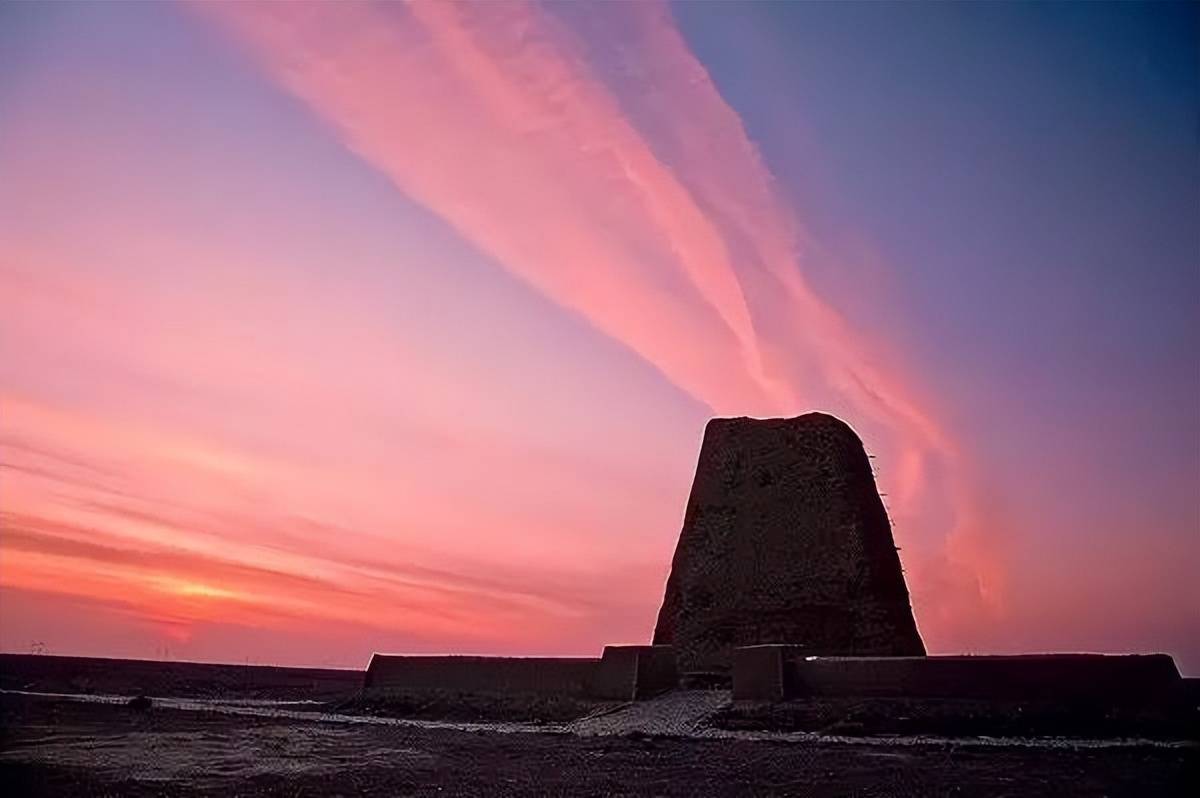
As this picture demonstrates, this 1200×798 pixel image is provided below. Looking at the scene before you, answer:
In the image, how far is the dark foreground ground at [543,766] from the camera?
777cm

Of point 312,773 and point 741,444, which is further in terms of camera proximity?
point 741,444

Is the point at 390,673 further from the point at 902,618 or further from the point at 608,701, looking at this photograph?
the point at 902,618

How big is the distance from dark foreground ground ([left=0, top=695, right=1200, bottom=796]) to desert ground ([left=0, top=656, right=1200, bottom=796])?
0.08 feet

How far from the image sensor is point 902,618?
715 inches

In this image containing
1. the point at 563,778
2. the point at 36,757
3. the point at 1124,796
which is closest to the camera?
the point at 1124,796

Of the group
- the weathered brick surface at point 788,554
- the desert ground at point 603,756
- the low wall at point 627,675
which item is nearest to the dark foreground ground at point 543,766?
the desert ground at point 603,756

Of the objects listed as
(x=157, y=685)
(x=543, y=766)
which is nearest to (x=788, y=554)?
(x=543, y=766)

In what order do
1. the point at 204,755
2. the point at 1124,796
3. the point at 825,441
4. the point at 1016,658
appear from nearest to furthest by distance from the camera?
the point at 1124,796 < the point at 204,755 < the point at 1016,658 < the point at 825,441

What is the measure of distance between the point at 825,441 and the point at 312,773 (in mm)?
12975

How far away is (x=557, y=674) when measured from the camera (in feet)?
59.1

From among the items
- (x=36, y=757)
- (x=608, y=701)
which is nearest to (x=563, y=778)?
(x=36, y=757)

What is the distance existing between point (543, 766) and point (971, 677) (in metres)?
6.17

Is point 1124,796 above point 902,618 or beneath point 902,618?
beneath

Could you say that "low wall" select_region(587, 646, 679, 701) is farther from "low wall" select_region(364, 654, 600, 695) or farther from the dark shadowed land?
the dark shadowed land
